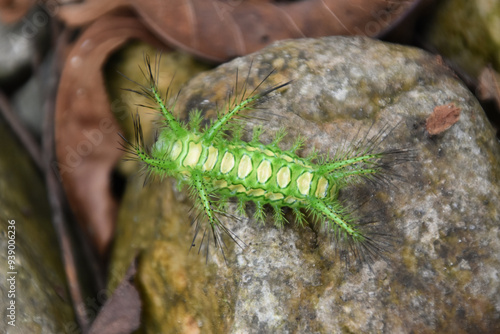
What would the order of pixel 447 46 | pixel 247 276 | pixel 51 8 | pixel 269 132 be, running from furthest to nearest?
pixel 51 8 < pixel 447 46 < pixel 269 132 < pixel 247 276

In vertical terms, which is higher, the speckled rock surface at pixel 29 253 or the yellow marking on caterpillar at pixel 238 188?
the yellow marking on caterpillar at pixel 238 188

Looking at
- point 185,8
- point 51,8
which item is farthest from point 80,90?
point 185,8

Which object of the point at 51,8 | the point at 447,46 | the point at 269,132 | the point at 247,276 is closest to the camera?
the point at 247,276

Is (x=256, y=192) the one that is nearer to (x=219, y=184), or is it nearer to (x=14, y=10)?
(x=219, y=184)

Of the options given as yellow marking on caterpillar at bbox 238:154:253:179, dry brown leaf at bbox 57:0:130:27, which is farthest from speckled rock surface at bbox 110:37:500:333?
dry brown leaf at bbox 57:0:130:27

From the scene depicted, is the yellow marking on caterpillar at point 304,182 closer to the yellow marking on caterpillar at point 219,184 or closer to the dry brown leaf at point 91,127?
the yellow marking on caterpillar at point 219,184

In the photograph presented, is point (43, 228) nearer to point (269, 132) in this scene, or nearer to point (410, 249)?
point (269, 132)

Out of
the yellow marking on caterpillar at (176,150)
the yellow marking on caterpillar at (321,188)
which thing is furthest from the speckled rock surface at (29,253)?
the yellow marking on caterpillar at (321,188)

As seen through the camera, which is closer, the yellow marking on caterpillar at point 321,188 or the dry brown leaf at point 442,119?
the yellow marking on caterpillar at point 321,188
